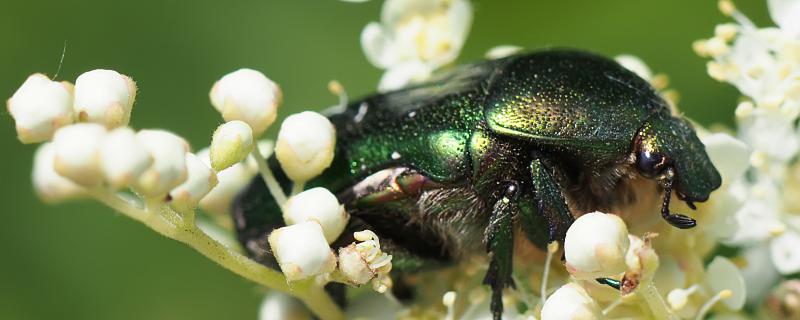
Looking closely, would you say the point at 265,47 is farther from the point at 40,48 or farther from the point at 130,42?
the point at 40,48

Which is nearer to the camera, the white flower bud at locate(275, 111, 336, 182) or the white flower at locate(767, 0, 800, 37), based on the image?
the white flower bud at locate(275, 111, 336, 182)

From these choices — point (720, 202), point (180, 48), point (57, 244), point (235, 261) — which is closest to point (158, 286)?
point (57, 244)

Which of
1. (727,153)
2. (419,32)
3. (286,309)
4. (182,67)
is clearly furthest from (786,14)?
(182,67)

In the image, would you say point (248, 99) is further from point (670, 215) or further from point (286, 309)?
point (670, 215)

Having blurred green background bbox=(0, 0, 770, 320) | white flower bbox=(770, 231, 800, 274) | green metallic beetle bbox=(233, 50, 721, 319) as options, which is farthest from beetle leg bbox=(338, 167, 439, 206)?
blurred green background bbox=(0, 0, 770, 320)

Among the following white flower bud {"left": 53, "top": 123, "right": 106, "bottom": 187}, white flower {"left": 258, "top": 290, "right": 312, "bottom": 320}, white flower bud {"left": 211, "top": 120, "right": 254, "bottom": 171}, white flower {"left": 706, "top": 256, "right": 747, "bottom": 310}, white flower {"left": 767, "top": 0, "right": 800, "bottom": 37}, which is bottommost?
white flower {"left": 258, "top": 290, "right": 312, "bottom": 320}

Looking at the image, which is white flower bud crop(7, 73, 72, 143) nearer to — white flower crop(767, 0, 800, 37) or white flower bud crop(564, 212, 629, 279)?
white flower bud crop(564, 212, 629, 279)

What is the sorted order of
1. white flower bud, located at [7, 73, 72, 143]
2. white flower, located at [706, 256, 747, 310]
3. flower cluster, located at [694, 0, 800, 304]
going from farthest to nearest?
1. flower cluster, located at [694, 0, 800, 304]
2. white flower, located at [706, 256, 747, 310]
3. white flower bud, located at [7, 73, 72, 143]
